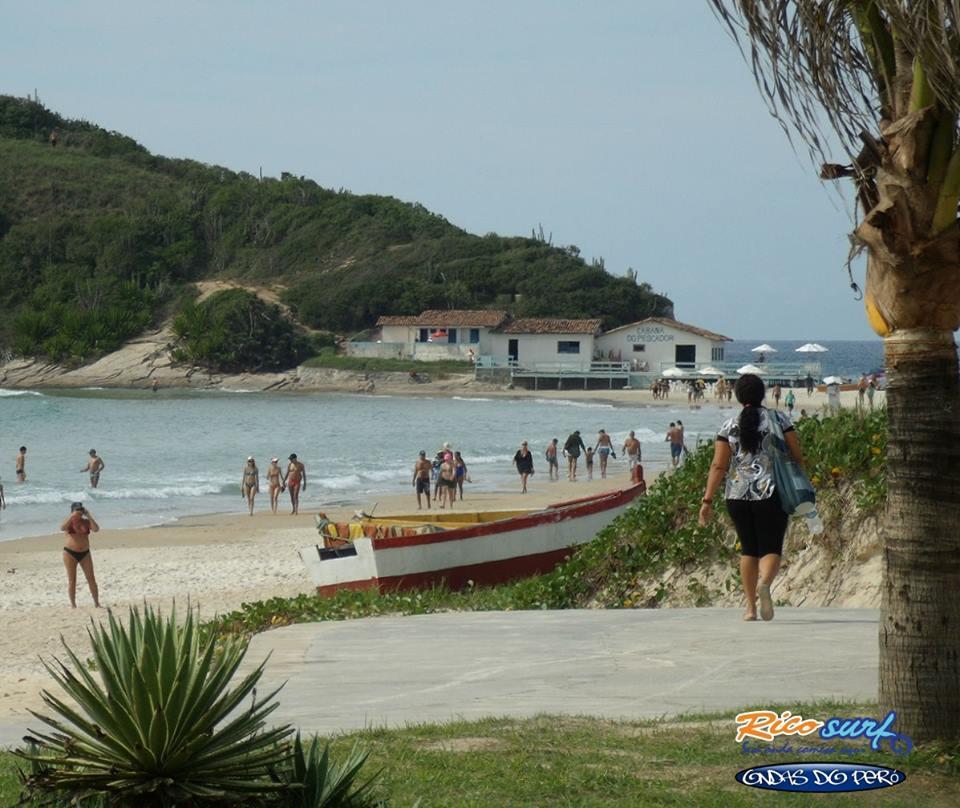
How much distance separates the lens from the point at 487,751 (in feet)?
17.1

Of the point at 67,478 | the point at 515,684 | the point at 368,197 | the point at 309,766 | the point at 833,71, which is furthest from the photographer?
the point at 368,197

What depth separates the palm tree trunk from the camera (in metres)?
4.71

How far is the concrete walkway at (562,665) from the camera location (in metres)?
6.40

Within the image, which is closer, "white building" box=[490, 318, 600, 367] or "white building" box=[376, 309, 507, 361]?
"white building" box=[490, 318, 600, 367]

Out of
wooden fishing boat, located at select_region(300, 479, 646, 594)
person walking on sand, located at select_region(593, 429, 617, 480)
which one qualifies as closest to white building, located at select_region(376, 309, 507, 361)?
person walking on sand, located at select_region(593, 429, 617, 480)

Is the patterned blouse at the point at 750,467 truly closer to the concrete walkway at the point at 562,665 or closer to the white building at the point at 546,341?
the concrete walkway at the point at 562,665

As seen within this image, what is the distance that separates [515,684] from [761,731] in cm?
196

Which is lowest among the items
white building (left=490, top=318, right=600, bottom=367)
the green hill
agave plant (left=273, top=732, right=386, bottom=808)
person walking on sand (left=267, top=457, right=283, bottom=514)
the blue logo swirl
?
person walking on sand (left=267, top=457, right=283, bottom=514)

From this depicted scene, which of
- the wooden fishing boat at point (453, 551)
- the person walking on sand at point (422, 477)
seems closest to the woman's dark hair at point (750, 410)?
the wooden fishing boat at point (453, 551)

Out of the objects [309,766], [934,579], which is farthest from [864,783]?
[309,766]

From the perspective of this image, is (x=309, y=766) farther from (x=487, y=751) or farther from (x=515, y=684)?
(x=515, y=684)

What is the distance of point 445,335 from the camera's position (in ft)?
317

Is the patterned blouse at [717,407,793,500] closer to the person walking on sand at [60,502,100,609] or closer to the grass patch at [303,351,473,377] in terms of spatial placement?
the person walking on sand at [60,502,100,609]

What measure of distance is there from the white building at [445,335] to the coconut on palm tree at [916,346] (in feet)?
295
